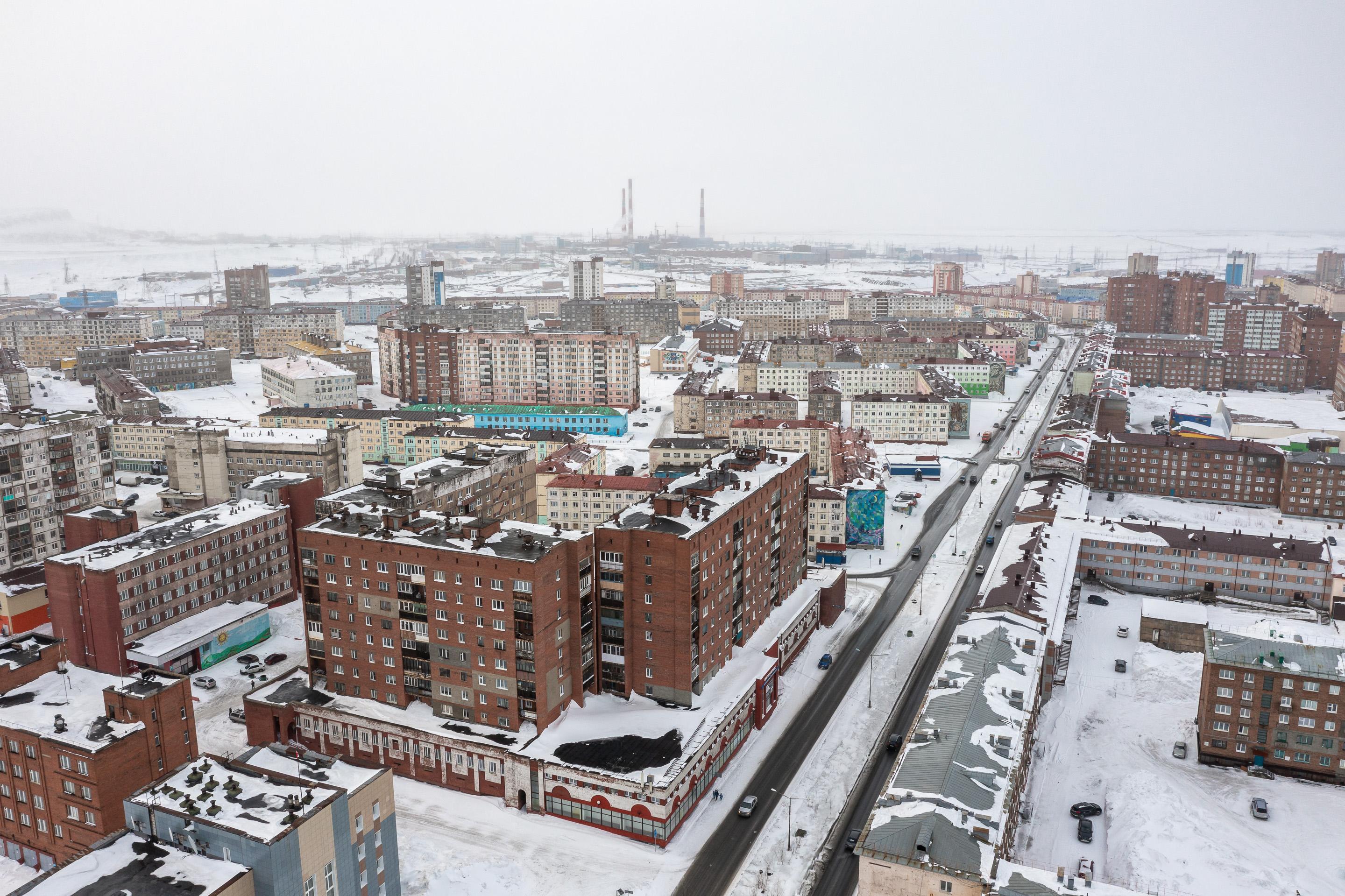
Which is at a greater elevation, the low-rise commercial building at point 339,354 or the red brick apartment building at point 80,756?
the low-rise commercial building at point 339,354

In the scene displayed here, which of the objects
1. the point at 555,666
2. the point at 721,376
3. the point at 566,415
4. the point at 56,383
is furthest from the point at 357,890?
the point at 56,383

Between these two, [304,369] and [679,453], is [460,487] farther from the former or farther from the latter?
[304,369]

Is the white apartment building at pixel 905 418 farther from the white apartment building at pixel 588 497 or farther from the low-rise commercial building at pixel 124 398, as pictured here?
the low-rise commercial building at pixel 124 398

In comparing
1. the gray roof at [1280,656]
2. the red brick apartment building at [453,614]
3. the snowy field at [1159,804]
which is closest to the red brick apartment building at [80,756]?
the red brick apartment building at [453,614]

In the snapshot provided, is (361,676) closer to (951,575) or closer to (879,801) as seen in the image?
(879,801)

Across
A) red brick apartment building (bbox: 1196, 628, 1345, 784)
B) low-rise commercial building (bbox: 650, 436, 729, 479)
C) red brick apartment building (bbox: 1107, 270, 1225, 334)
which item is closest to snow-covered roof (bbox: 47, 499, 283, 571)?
low-rise commercial building (bbox: 650, 436, 729, 479)

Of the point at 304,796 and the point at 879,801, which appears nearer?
the point at 304,796
